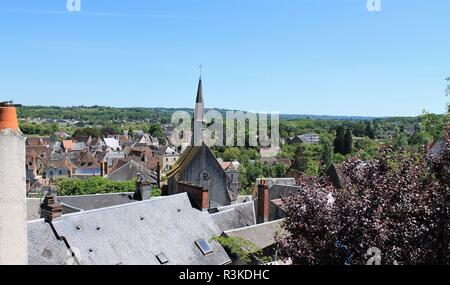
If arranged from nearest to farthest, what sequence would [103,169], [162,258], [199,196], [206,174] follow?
[162,258], [199,196], [206,174], [103,169]

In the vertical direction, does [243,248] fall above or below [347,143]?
below

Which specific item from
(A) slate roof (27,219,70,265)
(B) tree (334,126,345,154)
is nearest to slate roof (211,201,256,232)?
(A) slate roof (27,219,70,265)

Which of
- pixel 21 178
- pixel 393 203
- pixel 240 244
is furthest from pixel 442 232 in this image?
pixel 240 244

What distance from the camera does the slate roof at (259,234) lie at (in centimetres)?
1903

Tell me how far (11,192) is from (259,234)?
45.0ft

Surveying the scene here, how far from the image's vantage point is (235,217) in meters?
22.6

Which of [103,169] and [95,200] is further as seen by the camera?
[103,169]

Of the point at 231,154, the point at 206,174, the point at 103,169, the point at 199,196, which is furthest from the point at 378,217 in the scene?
the point at 231,154

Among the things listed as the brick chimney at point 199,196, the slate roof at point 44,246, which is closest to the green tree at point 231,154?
the brick chimney at point 199,196

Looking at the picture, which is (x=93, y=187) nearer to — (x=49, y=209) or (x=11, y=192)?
(x=49, y=209)
